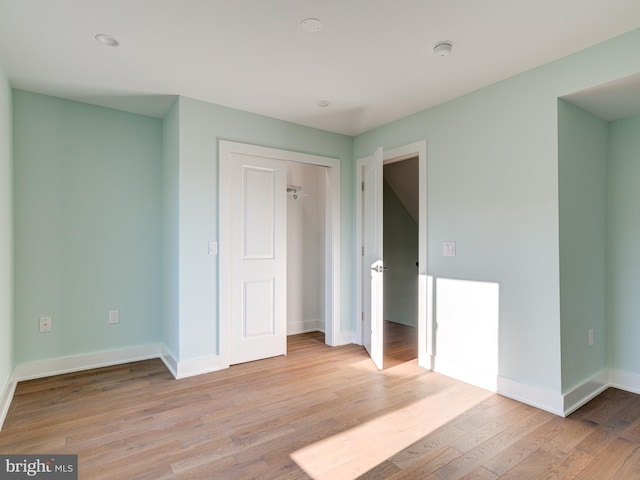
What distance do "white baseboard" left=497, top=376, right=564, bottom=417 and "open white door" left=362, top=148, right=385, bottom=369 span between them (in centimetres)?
102

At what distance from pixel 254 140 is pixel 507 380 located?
9.91 ft

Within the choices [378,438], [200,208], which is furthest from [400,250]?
[378,438]

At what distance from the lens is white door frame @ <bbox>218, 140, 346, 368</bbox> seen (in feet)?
10.6

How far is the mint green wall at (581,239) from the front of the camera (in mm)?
2441

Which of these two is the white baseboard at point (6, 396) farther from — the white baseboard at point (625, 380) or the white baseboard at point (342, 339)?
the white baseboard at point (625, 380)

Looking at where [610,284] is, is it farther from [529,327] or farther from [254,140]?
[254,140]

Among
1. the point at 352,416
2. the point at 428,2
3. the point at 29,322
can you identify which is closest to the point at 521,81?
the point at 428,2

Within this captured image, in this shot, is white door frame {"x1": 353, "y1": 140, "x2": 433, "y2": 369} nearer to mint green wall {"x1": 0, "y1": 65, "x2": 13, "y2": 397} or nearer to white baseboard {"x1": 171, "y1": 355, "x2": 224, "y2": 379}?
white baseboard {"x1": 171, "y1": 355, "x2": 224, "y2": 379}

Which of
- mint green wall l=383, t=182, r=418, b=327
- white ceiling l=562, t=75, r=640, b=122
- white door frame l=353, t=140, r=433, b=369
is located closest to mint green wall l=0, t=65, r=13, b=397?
white door frame l=353, t=140, r=433, b=369

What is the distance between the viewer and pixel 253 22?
2.00 metres

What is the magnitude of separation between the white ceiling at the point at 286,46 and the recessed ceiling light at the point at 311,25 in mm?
42

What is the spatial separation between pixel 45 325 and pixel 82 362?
0.46 m

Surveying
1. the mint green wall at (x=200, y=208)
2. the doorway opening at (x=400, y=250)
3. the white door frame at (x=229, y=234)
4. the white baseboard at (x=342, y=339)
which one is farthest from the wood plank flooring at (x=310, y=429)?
the doorway opening at (x=400, y=250)

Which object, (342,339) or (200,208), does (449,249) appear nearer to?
(342,339)
